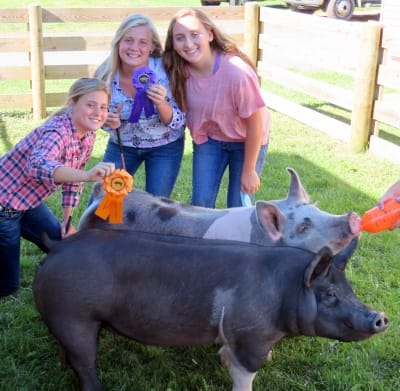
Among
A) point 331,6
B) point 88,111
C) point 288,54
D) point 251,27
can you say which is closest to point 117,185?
point 88,111

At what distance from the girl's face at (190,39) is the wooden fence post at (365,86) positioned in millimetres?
3716

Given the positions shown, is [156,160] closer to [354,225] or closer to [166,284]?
[354,225]

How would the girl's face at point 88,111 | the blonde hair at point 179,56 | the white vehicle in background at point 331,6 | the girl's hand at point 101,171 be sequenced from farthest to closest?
the white vehicle in background at point 331,6 < the blonde hair at point 179,56 < the girl's face at point 88,111 < the girl's hand at point 101,171

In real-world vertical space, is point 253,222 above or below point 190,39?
below

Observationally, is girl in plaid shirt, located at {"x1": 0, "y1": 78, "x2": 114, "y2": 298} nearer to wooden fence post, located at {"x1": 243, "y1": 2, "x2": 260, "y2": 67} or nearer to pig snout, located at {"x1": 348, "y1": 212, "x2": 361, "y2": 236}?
pig snout, located at {"x1": 348, "y1": 212, "x2": 361, "y2": 236}

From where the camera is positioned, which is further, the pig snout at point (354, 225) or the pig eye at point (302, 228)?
the pig eye at point (302, 228)

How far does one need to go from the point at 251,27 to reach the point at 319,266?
7.51m

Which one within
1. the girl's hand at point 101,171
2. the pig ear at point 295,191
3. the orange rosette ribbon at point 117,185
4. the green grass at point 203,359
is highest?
the girl's hand at point 101,171

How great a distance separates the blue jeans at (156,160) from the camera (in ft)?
13.4

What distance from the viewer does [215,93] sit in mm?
3941

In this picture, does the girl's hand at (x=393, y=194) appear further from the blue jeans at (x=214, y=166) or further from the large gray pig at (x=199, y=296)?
the blue jeans at (x=214, y=166)

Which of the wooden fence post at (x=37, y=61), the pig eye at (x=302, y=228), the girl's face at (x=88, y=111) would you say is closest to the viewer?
the pig eye at (x=302, y=228)

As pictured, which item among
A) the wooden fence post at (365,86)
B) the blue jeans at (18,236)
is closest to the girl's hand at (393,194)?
the blue jeans at (18,236)

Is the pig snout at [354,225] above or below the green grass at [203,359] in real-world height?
above
